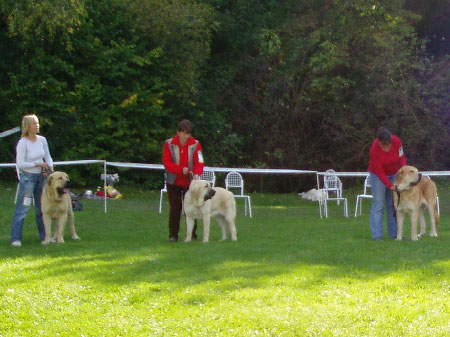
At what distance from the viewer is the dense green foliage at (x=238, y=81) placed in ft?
63.8

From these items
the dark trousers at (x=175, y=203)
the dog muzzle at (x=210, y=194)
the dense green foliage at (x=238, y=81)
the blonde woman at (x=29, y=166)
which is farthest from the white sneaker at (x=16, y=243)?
the dense green foliage at (x=238, y=81)

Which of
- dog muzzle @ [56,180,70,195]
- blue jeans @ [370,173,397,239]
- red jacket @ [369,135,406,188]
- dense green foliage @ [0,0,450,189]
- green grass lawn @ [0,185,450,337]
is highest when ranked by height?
dense green foliage @ [0,0,450,189]

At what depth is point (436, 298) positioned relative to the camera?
5.55 meters

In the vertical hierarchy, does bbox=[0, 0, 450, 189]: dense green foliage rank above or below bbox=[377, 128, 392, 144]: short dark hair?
above

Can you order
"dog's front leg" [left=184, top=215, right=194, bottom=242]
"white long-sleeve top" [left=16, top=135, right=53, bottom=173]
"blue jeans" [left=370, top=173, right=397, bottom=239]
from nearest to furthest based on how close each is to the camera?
"white long-sleeve top" [left=16, top=135, right=53, bottom=173] < "dog's front leg" [left=184, top=215, right=194, bottom=242] < "blue jeans" [left=370, top=173, right=397, bottom=239]

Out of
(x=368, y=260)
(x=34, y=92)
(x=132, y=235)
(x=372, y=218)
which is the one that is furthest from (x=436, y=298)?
(x=34, y=92)

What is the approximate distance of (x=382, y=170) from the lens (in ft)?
31.7

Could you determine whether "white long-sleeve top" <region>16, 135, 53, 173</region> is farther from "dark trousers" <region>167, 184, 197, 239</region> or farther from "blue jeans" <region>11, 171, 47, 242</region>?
"dark trousers" <region>167, 184, 197, 239</region>

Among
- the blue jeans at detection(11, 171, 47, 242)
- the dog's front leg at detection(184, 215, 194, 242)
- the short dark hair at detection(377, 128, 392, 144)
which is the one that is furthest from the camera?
the short dark hair at detection(377, 128, 392, 144)

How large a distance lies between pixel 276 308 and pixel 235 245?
357 cm

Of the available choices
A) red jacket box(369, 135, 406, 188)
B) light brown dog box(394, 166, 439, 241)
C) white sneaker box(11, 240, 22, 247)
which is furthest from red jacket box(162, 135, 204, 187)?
light brown dog box(394, 166, 439, 241)

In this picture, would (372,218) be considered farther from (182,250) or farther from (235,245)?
(182,250)

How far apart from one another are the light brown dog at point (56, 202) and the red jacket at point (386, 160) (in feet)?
13.4

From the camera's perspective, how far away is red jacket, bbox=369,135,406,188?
966 cm
